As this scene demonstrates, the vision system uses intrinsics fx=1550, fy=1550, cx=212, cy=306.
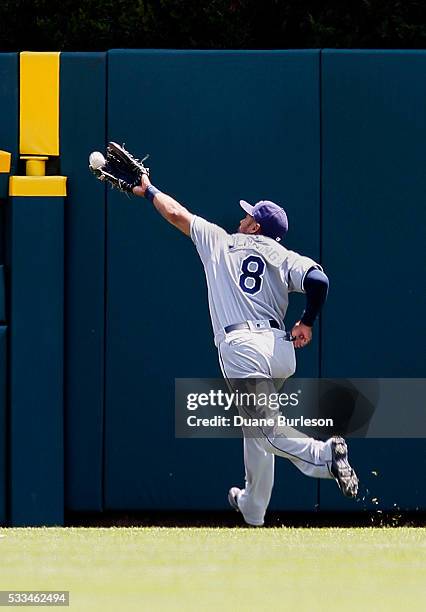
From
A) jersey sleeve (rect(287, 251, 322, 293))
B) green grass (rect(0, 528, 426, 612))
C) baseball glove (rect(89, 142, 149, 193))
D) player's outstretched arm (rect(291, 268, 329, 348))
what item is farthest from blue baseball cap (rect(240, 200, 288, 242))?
green grass (rect(0, 528, 426, 612))

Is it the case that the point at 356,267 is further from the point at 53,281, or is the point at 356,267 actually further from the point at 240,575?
the point at 240,575

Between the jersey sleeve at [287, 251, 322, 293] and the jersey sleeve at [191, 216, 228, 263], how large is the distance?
0.42 meters

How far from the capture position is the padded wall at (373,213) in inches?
359

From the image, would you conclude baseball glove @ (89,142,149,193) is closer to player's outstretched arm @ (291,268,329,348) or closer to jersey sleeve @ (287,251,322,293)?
jersey sleeve @ (287,251,322,293)

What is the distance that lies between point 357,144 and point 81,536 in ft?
9.17

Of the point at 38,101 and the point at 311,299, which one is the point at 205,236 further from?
the point at 38,101

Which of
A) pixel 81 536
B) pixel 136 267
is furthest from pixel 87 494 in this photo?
pixel 136 267

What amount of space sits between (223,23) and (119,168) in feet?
11.7

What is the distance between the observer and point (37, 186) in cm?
907

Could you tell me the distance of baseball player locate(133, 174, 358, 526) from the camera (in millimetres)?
8312

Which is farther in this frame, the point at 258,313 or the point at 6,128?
the point at 6,128

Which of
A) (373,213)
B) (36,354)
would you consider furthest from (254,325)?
(36,354)

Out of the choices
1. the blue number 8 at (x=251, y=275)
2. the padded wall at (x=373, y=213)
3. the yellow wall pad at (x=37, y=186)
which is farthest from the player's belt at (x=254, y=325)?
the yellow wall pad at (x=37, y=186)

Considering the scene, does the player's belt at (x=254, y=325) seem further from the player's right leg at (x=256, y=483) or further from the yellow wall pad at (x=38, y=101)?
the yellow wall pad at (x=38, y=101)
